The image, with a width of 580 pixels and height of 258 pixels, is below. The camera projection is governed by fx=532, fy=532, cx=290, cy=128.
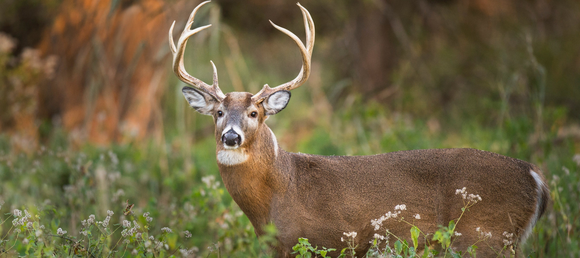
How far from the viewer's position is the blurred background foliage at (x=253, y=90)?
5609mm

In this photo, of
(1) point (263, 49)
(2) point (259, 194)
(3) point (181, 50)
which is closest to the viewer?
(2) point (259, 194)

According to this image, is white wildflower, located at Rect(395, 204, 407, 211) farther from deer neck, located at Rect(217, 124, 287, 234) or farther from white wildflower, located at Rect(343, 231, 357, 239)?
deer neck, located at Rect(217, 124, 287, 234)

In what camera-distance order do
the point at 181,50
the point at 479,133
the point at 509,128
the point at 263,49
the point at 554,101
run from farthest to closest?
the point at 263,49 → the point at 554,101 → the point at 479,133 → the point at 509,128 → the point at 181,50

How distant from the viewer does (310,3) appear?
11273 mm

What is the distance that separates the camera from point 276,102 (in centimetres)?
418

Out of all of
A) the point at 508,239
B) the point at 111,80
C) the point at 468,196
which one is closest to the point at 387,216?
the point at 468,196

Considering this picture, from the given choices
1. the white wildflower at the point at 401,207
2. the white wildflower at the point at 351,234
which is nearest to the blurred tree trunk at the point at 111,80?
the white wildflower at the point at 351,234

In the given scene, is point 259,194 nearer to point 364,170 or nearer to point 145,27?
point 364,170

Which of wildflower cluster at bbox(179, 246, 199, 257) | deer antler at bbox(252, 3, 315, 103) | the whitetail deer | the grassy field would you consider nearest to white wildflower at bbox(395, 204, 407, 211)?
the whitetail deer

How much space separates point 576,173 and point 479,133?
3245mm

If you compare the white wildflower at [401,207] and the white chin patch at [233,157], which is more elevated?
the white chin patch at [233,157]

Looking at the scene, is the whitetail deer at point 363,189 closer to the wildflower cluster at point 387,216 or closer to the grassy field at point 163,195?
the wildflower cluster at point 387,216

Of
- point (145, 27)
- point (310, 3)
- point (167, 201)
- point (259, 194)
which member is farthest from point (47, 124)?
point (259, 194)

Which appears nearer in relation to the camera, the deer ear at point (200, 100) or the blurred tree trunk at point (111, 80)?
the deer ear at point (200, 100)
